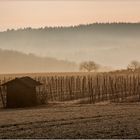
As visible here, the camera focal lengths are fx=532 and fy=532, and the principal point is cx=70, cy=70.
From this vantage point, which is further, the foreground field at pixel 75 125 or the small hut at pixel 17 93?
the small hut at pixel 17 93

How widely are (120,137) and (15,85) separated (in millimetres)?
24312

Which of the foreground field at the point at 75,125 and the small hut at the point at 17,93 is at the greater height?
the small hut at the point at 17,93

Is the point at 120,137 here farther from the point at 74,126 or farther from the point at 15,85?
the point at 15,85

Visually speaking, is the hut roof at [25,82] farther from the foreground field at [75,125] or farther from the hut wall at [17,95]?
the foreground field at [75,125]

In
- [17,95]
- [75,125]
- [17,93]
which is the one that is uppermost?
[17,93]

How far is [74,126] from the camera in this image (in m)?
28.2

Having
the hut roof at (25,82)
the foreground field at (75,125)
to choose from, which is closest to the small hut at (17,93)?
the hut roof at (25,82)

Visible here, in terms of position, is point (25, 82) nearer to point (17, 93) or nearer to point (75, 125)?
point (17, 93)

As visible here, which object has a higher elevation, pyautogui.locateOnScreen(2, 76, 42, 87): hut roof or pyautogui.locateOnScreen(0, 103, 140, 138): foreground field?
pyautogui.locateOnScreen(2, 76, 42, 87): hut roof

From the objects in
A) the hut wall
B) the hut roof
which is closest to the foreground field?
the hut wall

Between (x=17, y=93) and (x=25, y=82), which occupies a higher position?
(x=25, y=82)

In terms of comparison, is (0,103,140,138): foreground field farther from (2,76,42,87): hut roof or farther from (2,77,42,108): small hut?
(2,76,42,87): hut roof

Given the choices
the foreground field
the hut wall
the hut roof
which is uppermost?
the hut roof

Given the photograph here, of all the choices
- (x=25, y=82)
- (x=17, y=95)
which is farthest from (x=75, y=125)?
(x=25, y=82)
